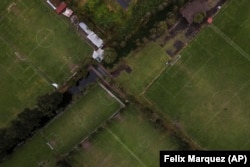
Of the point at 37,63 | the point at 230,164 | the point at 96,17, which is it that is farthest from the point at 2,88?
the point at 230,164

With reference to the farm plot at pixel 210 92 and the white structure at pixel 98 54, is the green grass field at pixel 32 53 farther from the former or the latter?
the farm plot at pixel 210 92

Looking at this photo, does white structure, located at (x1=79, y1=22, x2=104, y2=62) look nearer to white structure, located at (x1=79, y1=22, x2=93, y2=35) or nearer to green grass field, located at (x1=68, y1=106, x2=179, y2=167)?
white structure, located at (x1=79, y1=22, x2=93, y2=35)

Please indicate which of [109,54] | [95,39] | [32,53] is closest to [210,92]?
[109,54]

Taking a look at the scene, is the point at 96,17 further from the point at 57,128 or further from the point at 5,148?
the point at 5,148

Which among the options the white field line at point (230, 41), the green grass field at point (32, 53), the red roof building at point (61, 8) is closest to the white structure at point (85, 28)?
the green grass field at point (32, 53)

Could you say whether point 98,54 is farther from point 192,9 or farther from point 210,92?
point 210,92

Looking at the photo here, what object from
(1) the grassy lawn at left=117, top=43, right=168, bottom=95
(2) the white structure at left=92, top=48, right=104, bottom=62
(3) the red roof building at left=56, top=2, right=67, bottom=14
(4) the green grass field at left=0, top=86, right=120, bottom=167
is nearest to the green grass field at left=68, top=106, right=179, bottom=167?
(4) the green grass field at left=0, top=86, right=120, bottom=167
